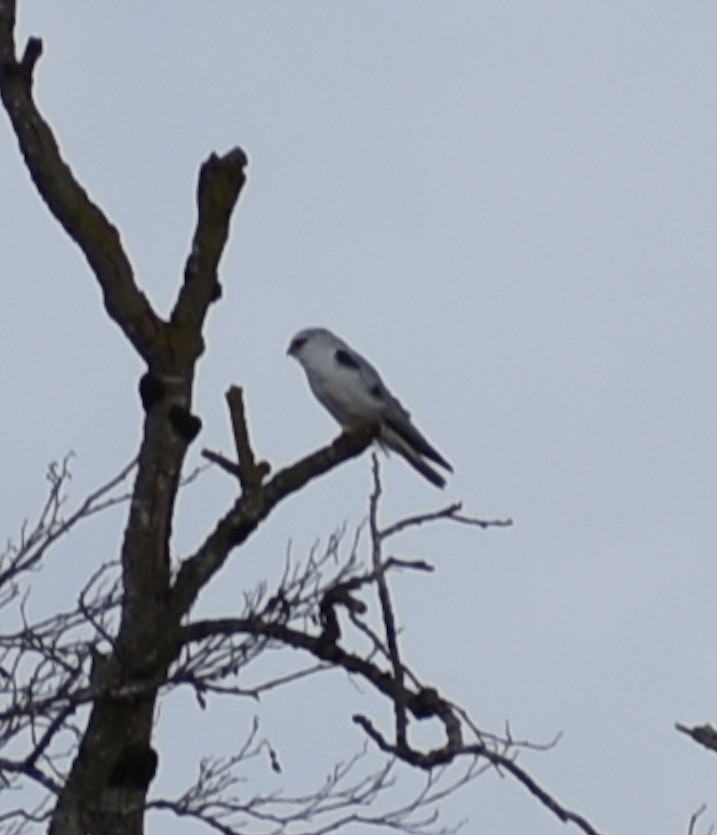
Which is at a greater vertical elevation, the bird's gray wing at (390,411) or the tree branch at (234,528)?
the bird's gray wing at (390,411)

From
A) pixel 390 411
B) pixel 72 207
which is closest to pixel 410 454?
pixel 390 411

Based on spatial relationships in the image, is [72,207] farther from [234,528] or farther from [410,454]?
[410,454]

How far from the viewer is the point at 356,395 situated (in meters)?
11.8

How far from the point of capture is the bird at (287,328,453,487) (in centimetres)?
1150

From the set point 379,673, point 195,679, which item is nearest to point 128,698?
point 195,679

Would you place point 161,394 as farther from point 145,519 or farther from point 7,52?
point 7,52

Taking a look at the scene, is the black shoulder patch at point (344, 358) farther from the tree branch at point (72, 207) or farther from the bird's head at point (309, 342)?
the tree branch at point (72, 207)

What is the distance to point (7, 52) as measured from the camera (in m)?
8.91

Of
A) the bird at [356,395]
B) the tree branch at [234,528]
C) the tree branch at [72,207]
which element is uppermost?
the bird at [356,395]

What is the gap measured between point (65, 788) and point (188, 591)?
0.72 m

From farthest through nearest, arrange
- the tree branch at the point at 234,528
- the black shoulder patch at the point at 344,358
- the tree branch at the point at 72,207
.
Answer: the black shoulder patch at the point at 344,358 < the tree branch at the point at 72,207 < the tree branch at the point at 234,528

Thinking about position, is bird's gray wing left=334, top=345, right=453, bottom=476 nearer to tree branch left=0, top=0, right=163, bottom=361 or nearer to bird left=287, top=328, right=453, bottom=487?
bird left=287, top=328, right=453, bottom=487

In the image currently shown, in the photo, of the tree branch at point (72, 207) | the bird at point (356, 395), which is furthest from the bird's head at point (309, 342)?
the tree branch at point (72, 207)

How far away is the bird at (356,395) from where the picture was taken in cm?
1150
